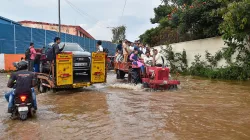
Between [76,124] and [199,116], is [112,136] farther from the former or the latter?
[199,116]

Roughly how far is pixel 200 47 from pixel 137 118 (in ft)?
43.0

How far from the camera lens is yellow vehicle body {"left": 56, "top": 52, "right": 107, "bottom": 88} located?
1074 centimetres

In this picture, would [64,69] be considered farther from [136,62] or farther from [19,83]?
[19,83]

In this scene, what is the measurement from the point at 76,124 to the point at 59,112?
1539 mm

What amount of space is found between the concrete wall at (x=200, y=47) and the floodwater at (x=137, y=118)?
7.06 meters

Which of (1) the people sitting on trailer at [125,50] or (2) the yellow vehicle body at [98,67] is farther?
(1) the people sitting on trailer at [125,50]

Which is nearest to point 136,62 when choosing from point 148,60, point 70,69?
point 148,60

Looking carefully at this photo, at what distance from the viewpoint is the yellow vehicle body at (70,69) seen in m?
10.7

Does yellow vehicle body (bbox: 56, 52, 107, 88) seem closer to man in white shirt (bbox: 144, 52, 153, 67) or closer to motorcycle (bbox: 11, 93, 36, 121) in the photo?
man in white shirt (bbox: 144, 52, 153, 67)

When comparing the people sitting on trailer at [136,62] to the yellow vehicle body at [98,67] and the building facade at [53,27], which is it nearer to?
the yellow vehicle body at [98,67]

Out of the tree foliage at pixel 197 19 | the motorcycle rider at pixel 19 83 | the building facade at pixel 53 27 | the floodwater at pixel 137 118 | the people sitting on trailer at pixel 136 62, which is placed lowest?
the floodwater at pixel 137 118

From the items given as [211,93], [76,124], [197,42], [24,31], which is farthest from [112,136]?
[24,31]

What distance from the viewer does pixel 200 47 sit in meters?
19.1

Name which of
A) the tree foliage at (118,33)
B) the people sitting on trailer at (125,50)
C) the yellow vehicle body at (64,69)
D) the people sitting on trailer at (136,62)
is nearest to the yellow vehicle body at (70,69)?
the yellow vehicle body at (64,69)
